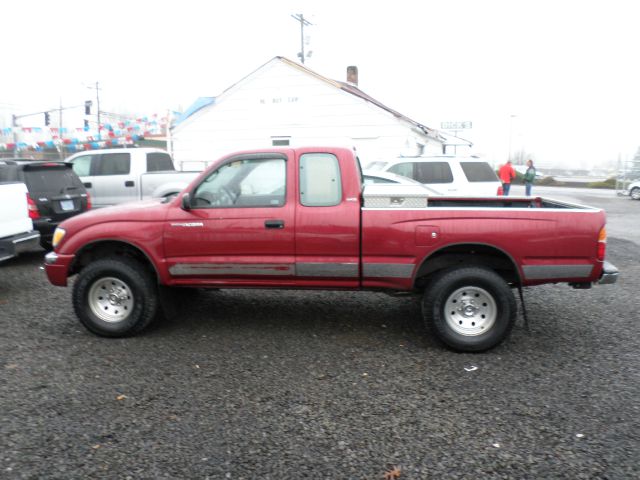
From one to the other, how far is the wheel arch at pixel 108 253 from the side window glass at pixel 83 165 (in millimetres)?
6708

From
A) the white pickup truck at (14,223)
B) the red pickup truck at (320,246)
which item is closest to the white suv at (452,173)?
the red pickup truck at (320,246)

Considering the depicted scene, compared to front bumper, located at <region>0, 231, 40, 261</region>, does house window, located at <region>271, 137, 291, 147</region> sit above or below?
above

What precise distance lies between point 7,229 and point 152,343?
2952mm

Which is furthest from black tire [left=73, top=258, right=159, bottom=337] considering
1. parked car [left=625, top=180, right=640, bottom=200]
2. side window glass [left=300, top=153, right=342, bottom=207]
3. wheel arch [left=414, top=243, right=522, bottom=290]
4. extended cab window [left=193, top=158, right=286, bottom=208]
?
parked car [left=625, top=180, right=640, bottom=200]

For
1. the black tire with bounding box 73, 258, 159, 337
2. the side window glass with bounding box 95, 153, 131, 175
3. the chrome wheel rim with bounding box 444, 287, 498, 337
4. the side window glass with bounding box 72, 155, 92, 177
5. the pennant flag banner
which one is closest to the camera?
the chrome wheel rim with bounding box 444, 287, 498, 337

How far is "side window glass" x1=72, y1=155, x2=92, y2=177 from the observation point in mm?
11227

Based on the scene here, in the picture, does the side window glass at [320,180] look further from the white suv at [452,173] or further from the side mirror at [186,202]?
the white suv at [452,173]

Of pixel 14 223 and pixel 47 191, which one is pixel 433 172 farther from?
pixel 14 223

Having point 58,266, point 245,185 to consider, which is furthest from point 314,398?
point 58,266

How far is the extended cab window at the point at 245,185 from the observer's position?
4.90 m

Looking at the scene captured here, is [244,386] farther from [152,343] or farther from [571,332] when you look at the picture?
[571,332]

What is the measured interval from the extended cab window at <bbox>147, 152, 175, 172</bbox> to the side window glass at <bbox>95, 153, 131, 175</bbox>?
1.44 feet

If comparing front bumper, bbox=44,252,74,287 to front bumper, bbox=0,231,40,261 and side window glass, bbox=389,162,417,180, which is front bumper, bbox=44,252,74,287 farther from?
side window glass, bbox=389,162,417,180

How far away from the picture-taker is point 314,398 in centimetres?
381
